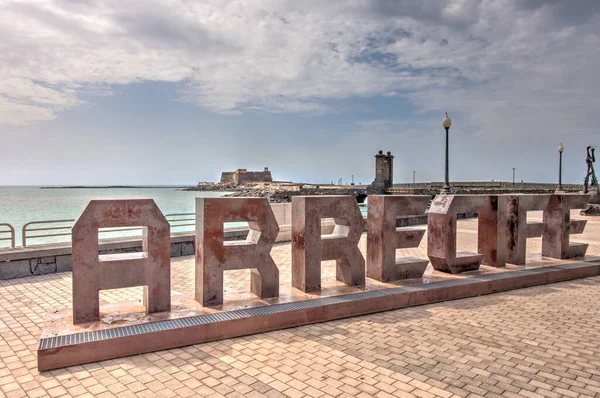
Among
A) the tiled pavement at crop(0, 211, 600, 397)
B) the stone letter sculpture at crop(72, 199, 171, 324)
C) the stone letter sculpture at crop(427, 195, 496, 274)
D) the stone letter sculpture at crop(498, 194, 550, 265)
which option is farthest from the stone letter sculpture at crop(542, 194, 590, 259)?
the stone letter sculpture at crop(72, 199, 171, 324)

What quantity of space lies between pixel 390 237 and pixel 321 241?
53.7 inches

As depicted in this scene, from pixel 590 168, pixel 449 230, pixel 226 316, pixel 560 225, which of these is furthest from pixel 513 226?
pixel 590 168

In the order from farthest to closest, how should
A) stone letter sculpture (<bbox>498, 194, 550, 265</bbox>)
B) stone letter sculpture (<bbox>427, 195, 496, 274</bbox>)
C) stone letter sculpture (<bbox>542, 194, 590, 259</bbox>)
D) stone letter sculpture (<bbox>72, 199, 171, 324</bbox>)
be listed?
stone letter sculpture (<bbox>542, 194, 590, 259</bbox>) → stone letter sculpture (<bbox>498, 194, 550, 265</bbox>) → stone letter sculpture (<bbox>427, 195, 496, 274</bbox>) → stone letter sculpture (<bbox>72, 199, 171, 324</bbox>)

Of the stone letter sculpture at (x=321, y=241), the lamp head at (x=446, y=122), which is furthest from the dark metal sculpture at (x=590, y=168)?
the stone letter sculpture at (x=321, y=241)

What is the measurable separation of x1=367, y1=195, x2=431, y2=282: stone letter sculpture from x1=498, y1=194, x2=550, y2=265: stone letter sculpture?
203 centimetres

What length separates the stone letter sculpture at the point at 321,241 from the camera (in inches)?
243

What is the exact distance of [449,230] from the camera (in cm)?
750

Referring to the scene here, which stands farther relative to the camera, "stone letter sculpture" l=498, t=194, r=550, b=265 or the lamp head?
the lamp head

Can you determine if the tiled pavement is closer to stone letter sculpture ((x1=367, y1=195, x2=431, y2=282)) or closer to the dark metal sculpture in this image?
stone letter sculpture ((x1=367, y1=195, x2=431, y2=282))

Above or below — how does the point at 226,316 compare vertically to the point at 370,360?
above

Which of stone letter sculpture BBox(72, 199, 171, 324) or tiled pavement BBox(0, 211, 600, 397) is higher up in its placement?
stone letter sculpture BBox(72, 199, 171, 324)

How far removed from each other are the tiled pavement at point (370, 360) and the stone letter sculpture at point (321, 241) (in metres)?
0.87

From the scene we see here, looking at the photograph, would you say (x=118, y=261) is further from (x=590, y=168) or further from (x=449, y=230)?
(x=590, y=168)

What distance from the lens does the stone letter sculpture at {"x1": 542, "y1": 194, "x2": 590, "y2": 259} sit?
29.8 ft
